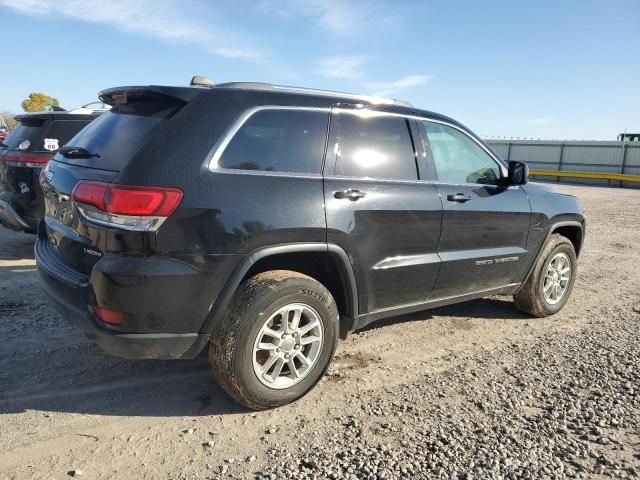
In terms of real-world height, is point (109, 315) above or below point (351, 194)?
below

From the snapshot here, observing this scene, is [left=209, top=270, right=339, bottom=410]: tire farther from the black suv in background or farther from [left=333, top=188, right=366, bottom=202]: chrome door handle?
the black suv in background

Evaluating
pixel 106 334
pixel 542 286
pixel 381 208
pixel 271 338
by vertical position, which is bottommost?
pixel 542 286

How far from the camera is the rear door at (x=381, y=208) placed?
125 inches

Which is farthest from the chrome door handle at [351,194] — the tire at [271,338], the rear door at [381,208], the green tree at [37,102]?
the green tree at [37,102]

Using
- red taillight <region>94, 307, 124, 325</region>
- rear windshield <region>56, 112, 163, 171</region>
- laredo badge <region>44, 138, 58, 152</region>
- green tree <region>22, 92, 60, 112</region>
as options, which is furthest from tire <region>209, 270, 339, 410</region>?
green tree <region>22, 92, 60, 112</region>

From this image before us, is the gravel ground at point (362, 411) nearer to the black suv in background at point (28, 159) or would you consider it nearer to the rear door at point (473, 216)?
the rear door at point (473, 216)

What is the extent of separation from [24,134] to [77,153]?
4.11 meters

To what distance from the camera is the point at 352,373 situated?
3533 millimetres

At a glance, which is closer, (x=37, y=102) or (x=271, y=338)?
(x=271, y=338)

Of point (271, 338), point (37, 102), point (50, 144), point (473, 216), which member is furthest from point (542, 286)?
point (37, 102)

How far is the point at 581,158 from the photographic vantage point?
108 ft

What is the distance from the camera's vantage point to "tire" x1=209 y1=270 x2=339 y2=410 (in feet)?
9.15

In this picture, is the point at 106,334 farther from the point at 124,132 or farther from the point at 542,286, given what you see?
the point at 542,286

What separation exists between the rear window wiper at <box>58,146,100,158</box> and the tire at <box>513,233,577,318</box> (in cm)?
395
